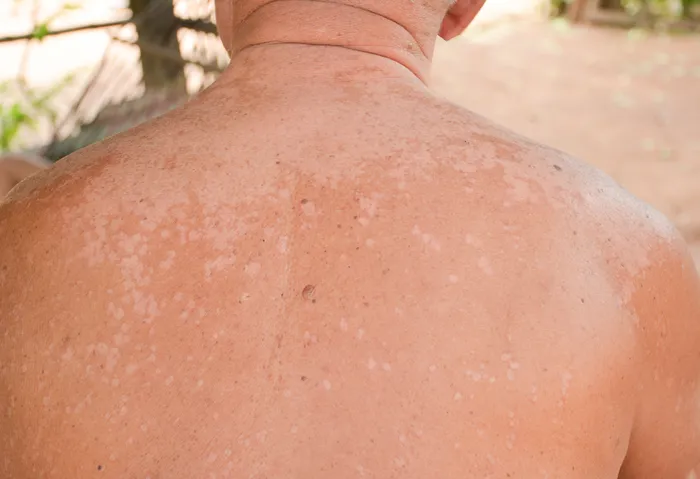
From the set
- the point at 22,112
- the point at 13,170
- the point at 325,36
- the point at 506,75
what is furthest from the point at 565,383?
the point at 506,75

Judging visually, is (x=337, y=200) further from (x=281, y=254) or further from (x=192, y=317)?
(x=192, y=317)

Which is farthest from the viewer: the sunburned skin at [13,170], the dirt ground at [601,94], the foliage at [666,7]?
the foliage at [666,7]

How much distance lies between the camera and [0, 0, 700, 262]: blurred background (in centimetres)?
370

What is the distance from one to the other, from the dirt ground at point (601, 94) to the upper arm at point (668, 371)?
2.60m

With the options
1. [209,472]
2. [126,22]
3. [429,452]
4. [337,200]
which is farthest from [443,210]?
[126,22]

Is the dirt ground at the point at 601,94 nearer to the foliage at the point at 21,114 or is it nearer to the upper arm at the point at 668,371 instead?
the upper arm at the point at 668,371

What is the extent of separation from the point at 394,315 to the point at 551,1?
870 centimetres

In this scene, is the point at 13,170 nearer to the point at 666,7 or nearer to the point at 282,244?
the point at 282,244

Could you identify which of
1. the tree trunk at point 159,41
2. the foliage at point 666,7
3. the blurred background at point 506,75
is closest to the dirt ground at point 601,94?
the blurred background at point 506,75

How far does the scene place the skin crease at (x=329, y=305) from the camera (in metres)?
0.75

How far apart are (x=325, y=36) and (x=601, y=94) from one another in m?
5.54

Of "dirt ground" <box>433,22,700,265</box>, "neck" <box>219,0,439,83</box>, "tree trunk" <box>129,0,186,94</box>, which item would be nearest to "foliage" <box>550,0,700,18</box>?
"dirt ground" <box>433,22,700,265</box>

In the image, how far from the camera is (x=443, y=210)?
0.82 metres

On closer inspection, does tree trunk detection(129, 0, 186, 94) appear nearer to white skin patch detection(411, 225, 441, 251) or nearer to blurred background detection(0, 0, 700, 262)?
blurred background detection(0, 0, 700, 262)
